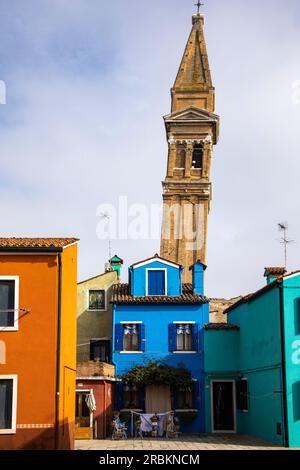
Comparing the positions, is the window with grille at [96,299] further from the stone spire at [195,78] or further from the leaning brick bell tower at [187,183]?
the stone spire at [195,78]

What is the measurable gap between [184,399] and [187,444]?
18.4 feet

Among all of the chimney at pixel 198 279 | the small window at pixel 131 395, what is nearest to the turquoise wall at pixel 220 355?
the chimney at pixel 198 279

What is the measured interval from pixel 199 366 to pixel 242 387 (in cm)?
216

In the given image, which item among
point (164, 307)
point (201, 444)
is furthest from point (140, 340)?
point (201, 444)

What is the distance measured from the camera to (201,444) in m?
23.9

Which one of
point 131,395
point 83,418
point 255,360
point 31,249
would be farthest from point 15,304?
point 131,395

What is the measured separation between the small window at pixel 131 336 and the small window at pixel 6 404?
11.8m

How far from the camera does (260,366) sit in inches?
1030

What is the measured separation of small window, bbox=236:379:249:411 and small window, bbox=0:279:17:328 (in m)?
12.3

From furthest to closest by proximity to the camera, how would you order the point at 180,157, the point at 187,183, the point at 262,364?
the point at 180,157
the point at 187,183
the point at 262,364

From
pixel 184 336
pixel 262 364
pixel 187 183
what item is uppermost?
pixel 187 183

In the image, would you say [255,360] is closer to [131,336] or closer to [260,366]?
[260,366]

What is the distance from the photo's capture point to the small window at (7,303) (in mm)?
19391

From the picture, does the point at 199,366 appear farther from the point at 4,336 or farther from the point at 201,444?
the point at 4,336
